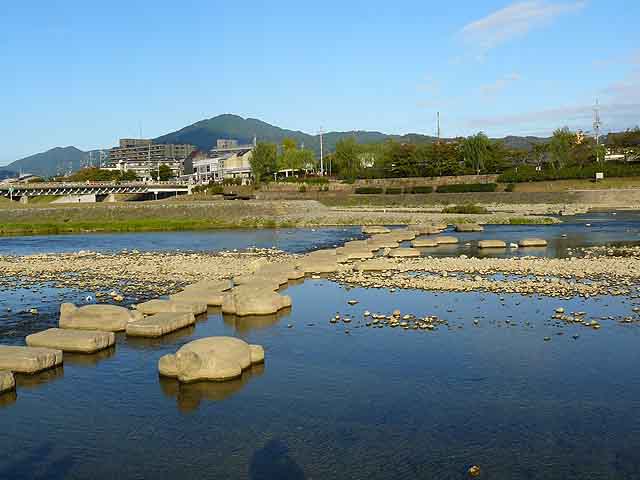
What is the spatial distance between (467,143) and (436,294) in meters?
83.8

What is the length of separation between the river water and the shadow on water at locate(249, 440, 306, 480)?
3 centimetres

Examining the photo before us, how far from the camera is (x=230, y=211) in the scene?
223 ft

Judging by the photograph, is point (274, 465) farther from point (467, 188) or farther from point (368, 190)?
point (368, 190)

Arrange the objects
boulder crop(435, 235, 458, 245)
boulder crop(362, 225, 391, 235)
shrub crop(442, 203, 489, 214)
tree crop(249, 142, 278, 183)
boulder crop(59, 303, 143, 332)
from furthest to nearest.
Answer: tree crop(249, 142, 278, 183) < shrub crop(442, 203, 489, 214) < boulder crop(362, 225, 391, 235) < boulder crop(435, 235, 458, 245) < boulder crop(59, 303, 143, 332)

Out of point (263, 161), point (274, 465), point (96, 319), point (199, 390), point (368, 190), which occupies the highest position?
point (263, 161)

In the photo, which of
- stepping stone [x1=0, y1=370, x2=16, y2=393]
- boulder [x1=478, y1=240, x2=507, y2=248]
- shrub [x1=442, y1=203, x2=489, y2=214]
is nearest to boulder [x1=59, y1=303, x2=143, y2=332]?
stepping stone [x1=0, y1=370, x2=16, y2=393]

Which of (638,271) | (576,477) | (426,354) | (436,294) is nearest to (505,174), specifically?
(638,271)

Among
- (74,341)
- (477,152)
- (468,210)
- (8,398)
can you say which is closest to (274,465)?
(8,398)

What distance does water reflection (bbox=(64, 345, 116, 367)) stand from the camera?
14.8 meters

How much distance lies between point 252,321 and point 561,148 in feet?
302

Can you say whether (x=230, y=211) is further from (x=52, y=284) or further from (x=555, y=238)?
(x=52, y=284)

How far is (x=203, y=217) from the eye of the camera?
66188mm

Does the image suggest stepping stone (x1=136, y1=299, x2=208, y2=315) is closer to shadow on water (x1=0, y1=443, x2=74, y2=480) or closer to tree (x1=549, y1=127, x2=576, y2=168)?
shadow on water (x1=0, y1=443, x2=74, y2=480)

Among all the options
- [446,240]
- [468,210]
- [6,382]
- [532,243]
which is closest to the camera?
[6,382]
